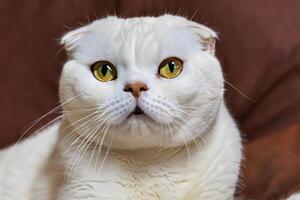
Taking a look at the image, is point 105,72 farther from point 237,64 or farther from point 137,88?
point 237,64

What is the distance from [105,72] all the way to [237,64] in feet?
1.51

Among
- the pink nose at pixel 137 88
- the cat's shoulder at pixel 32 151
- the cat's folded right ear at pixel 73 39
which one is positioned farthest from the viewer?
the cat's shoulder at pixel 32 151

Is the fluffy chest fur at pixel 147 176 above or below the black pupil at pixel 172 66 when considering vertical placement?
below

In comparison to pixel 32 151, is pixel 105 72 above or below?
above

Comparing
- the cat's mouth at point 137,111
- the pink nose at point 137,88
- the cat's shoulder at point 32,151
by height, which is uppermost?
the pink nose at point 137,88

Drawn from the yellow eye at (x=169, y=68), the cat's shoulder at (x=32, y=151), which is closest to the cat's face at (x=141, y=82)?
the yellow eye at (x=169, y=68)

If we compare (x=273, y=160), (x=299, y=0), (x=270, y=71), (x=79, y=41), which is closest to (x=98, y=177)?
(x=79, y=41)

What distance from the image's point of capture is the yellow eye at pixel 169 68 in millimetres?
928

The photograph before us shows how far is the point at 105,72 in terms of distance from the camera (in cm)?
94

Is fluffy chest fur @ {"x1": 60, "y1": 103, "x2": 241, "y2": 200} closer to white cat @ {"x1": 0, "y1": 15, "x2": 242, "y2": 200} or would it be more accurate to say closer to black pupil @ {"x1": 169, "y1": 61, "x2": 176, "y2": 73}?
white cat @ {"x1": 0, "y1": 15, "x2": 242, "y2": 200}

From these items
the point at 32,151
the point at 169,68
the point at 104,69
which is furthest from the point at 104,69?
the point at 32,151

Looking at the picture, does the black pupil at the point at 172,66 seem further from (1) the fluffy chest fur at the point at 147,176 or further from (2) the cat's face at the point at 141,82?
(1) the fluffy chest fur at the point at 147,176

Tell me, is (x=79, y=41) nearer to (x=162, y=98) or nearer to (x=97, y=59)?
(x=97, y=59)

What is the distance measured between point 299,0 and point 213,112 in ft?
1.59
